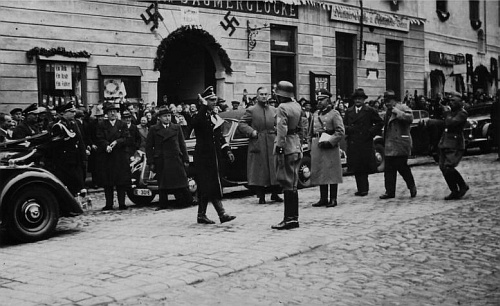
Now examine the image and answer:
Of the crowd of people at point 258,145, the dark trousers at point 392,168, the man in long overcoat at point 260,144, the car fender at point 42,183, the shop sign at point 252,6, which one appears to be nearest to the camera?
the car fender at point 42,183

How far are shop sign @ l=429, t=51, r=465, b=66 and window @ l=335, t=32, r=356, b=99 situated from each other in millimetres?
6561

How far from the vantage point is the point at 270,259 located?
6805mm

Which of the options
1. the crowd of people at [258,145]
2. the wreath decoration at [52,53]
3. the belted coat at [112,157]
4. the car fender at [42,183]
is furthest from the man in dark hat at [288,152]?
the wreath decoration at [52,53]

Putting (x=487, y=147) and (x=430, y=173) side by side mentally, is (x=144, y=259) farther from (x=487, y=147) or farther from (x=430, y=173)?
(x=487, y=147)

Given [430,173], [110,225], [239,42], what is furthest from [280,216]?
[239,42]

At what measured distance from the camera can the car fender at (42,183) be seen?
8.09 metres

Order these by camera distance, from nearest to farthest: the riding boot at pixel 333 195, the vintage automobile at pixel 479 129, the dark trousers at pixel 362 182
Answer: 1. the riding boot at pixel 333 195
2. the dark trousers at pixel 362 182
3. the vintage automobile at pixel 479 129

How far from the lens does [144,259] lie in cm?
689

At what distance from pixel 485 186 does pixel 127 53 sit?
10497 millimetres

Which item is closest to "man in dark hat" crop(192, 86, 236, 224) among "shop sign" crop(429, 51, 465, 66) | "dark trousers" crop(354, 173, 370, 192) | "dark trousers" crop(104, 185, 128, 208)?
"dark trousers" crop(104, 185, 128, 208)

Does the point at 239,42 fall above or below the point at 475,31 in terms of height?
below

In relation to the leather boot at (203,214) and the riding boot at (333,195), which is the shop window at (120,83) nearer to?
the riding boot at (333,195)

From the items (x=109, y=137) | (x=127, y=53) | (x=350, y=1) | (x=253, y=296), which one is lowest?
(x=253, y=296)

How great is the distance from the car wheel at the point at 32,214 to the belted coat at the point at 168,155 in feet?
9.57
